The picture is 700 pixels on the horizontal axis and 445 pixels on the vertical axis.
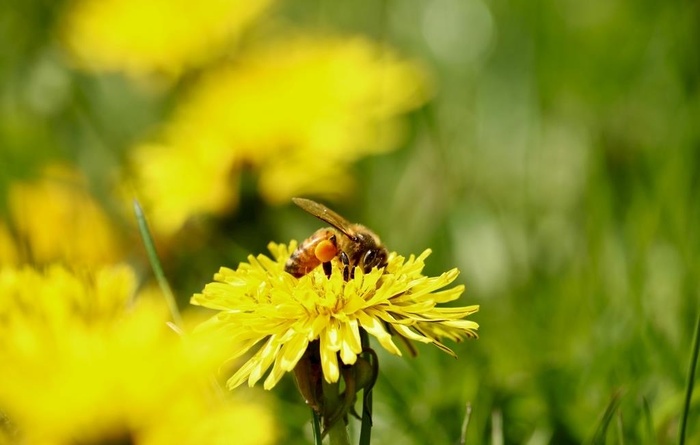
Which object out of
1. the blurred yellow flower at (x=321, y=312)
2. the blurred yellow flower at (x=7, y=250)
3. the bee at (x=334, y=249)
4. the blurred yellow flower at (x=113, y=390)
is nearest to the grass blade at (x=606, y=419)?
the blurred yellow flower at (x=321, y=312)

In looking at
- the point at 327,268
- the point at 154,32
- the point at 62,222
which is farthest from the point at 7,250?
the point at 154,32

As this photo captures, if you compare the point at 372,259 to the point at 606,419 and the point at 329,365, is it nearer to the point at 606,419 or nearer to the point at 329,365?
the point at 329,365

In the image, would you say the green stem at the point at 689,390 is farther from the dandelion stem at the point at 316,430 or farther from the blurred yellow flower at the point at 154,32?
the blurred yellow flower at the point at 154,32

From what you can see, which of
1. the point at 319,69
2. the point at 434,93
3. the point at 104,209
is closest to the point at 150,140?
the point at 104,209

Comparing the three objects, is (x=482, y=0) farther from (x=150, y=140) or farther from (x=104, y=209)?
(x=104, y=209)

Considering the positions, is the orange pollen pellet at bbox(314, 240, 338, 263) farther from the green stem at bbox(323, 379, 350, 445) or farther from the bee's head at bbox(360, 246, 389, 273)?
the green stem at bbox(323, 379, 350, 445)

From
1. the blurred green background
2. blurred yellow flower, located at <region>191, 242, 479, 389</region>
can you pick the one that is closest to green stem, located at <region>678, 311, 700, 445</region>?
the blurred green background
